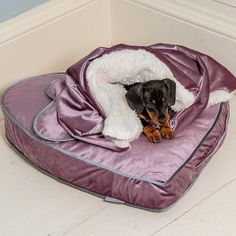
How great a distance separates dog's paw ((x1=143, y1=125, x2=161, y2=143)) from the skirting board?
410 millimetres

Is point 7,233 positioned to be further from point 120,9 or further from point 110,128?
point 120,9

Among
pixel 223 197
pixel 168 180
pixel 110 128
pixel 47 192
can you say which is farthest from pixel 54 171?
pixel 223 197

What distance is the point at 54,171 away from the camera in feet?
4.72

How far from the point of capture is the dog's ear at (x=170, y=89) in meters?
1.40

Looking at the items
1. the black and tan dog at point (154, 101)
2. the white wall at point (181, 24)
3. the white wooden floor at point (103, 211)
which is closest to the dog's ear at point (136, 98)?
the black and tan dog at point (154, 101)

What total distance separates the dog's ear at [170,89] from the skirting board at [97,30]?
1.18 feet

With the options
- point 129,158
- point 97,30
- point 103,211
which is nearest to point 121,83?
point 129,158

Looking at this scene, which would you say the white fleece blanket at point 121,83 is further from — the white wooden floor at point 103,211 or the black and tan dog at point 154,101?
the white wooden floor at point 103,211

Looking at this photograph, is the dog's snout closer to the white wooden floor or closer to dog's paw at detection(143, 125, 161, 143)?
dog's paw at detection(143, 125, 161, 143)

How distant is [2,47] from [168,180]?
65 cm

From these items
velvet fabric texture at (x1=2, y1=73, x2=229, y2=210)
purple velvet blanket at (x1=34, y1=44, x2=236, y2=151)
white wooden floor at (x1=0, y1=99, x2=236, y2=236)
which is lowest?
white wooden floor at (x1=0, y1=99, x2=236, y2=236)

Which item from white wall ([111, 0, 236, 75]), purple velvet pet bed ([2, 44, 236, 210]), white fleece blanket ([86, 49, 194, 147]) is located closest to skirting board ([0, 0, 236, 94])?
white wall ([111, 0, 236, 75])

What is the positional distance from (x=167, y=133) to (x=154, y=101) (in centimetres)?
10

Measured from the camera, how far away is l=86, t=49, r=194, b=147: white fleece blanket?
139 centimetres
